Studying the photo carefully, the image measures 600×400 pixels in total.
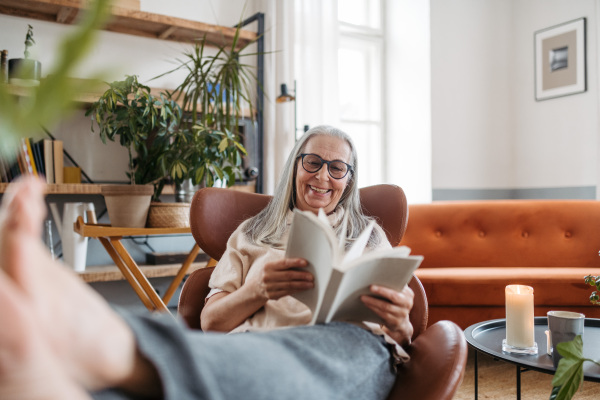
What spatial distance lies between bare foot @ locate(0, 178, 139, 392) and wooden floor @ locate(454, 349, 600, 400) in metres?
1.76

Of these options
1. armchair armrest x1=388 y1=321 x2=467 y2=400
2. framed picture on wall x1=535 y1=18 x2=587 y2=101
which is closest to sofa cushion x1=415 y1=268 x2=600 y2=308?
armchair armrest x1=388 y1=321 x2=467 y2=400

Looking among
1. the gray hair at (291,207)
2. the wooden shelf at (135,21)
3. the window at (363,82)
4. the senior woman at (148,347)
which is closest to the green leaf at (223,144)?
the wooden shelf at (135,21)

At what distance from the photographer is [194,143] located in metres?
2.29

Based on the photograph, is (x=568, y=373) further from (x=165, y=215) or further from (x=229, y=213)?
(x=165, y=215)

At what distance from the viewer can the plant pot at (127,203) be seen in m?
2.12

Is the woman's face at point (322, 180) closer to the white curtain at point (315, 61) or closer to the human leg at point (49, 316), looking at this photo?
the human leg at point (49, 316)

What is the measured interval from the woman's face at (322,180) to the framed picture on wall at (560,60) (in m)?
3.14

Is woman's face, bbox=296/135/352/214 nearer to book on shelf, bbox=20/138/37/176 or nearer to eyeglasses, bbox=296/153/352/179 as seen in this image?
eyeglasses, bbox=296/153/352/179

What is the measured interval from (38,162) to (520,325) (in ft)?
7.09

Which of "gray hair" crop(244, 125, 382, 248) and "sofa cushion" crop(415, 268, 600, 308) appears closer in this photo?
"gray hair" crop(244, 125, 382, 248)

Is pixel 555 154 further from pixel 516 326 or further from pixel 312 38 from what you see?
pixel 516 326

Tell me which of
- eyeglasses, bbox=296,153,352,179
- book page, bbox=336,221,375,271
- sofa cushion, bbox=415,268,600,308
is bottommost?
sofa cushion, bbox=415,268,600,308

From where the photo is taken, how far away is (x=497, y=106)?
4316 millimetres

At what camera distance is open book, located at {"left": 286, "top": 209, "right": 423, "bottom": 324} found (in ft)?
2.75
